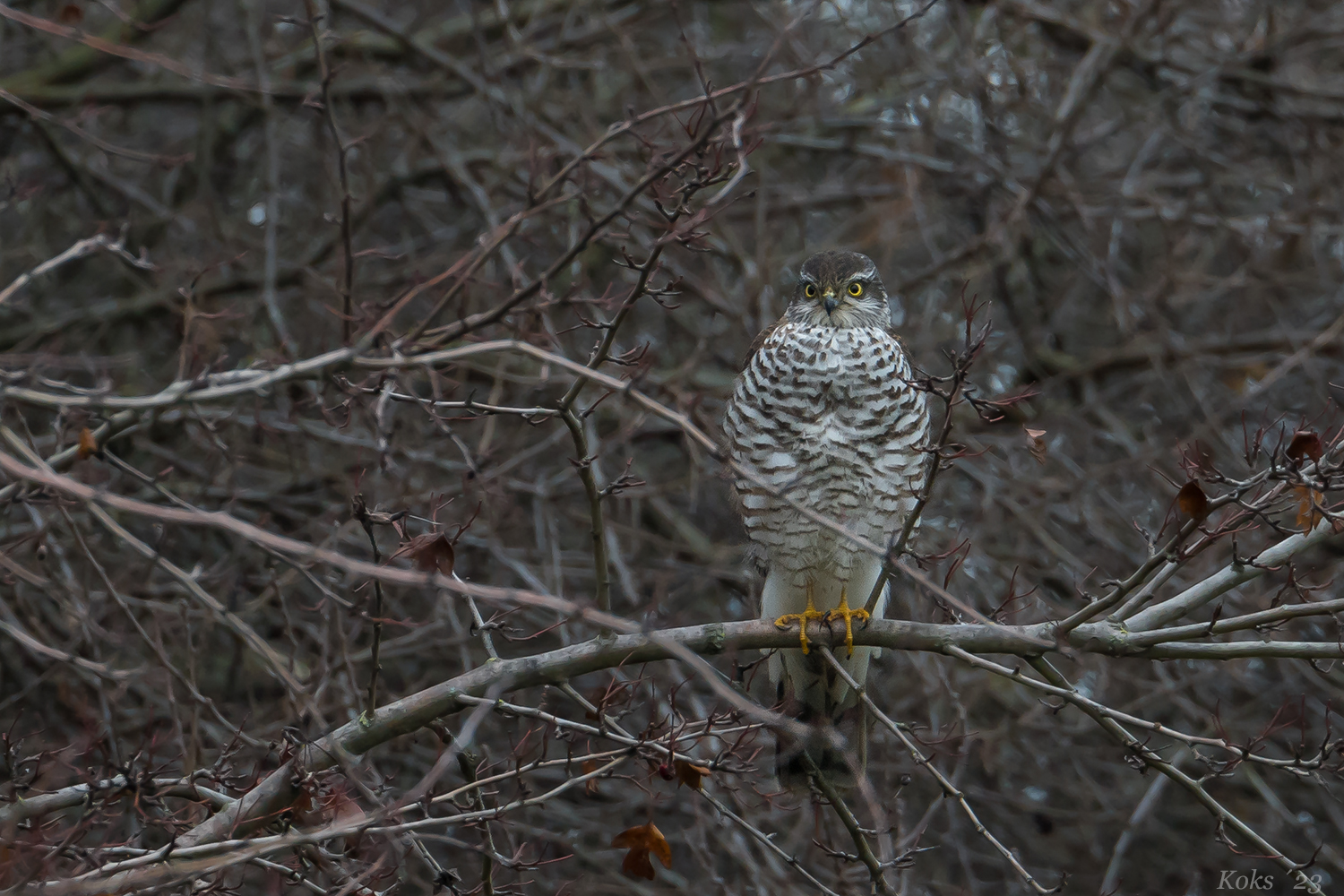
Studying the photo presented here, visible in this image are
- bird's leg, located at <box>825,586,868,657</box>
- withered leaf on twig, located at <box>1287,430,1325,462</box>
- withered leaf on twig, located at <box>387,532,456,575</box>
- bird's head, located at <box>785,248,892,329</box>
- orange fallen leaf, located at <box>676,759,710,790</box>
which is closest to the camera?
withered leaf on twig, located at <box>1287,430,1325,462</box>

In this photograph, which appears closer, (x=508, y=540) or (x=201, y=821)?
(x=201, y=821)

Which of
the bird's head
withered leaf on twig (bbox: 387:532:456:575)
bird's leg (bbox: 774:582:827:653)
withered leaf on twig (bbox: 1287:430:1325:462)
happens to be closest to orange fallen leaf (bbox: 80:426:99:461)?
withered leaf on twig (bbox: 387:532:456:575)

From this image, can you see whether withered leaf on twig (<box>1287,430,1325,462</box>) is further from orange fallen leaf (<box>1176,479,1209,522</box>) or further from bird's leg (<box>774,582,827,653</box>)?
bird's leg (<box>774,582,827,653</box>)

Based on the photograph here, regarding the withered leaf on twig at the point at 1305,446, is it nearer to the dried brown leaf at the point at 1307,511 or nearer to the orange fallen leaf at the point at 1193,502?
the dried brown leaf at the point at 1307,511

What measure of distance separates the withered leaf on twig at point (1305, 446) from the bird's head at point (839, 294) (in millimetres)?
2105

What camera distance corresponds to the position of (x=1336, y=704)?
20.1 ft

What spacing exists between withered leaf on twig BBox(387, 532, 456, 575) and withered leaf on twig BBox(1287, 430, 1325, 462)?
Answer: 1.92m

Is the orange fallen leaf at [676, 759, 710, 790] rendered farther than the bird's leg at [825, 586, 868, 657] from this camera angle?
No

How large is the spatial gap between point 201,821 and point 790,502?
6.06 ft

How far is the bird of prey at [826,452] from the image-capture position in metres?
4.48

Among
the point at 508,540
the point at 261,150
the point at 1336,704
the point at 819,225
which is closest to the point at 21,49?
the point at 261,150

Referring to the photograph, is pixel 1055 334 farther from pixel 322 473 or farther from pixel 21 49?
pixel 21 49

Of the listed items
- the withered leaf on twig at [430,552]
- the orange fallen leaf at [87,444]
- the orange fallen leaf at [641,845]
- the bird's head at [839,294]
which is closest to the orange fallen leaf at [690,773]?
the orange fallen leaf at [641,845]

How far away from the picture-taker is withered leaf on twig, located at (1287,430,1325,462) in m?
2.73
